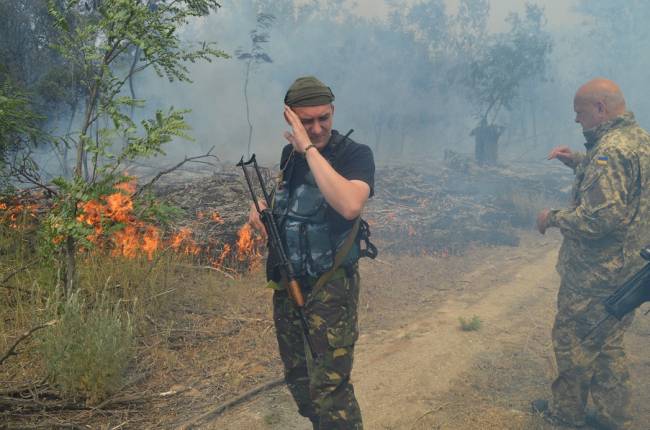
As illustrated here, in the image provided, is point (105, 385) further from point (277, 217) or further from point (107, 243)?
point (107, 243)

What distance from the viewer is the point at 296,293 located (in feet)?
8.07

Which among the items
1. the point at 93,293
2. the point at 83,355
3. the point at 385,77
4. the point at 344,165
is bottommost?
the point at 83,355

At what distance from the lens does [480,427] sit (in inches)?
133

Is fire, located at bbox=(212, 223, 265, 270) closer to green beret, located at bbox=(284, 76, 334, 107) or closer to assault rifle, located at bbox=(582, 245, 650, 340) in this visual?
green beret, located at bbox=(284, 76, 334, 107)

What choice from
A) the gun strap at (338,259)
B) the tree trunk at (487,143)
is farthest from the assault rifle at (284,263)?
the tree trunk at (487,143)

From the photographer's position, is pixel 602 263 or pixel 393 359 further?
pixel 393 359

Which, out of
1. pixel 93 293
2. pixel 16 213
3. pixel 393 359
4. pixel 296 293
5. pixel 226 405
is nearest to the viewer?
pixel 296 293

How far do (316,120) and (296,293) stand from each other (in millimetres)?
940

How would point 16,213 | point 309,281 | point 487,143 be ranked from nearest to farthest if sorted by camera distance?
point 309,281, point 16,213, point 487,143

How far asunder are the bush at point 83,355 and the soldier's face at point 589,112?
4008mm

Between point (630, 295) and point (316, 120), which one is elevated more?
point (316, 120)

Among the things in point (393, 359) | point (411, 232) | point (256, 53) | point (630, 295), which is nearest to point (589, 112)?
point (630, 295)

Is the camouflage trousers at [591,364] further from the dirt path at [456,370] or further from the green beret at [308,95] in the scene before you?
the green beret at [308,95]

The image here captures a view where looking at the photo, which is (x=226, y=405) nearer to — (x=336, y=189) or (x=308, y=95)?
(x=336, y=189)
